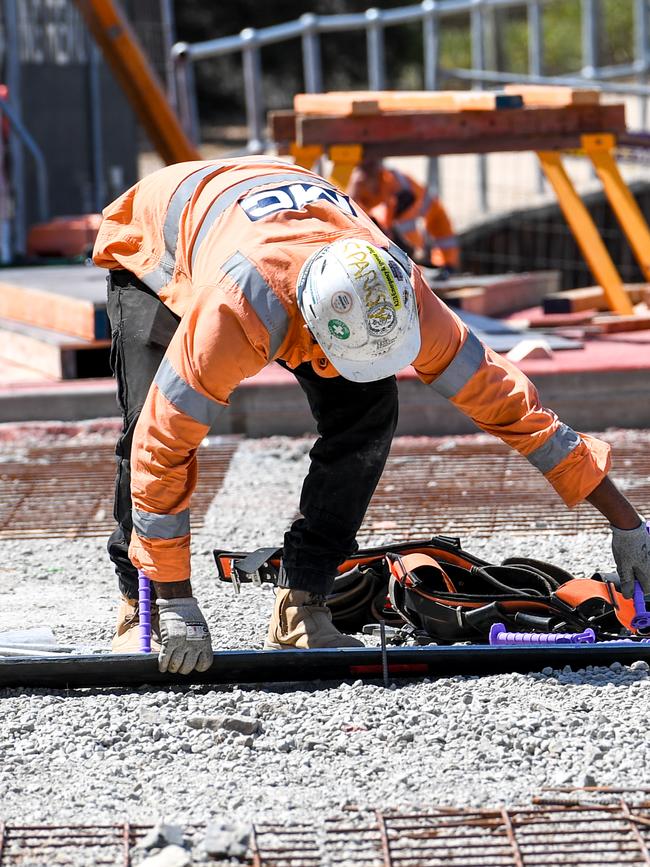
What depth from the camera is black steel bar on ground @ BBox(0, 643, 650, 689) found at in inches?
149

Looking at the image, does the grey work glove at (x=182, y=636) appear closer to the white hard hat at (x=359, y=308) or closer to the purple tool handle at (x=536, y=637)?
the white hard hat at (x=359, y=308)

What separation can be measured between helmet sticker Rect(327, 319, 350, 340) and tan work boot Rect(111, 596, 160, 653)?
1.22 m

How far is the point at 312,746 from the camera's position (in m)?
3.44

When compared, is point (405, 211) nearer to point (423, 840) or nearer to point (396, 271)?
point (396, 271)

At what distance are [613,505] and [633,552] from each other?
15 centimetres

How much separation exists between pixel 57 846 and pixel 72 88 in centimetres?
1292

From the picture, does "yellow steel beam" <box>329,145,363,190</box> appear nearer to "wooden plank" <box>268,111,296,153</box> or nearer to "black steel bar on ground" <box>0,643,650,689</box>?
"wooden plank" <box>268,111,296,153</box>

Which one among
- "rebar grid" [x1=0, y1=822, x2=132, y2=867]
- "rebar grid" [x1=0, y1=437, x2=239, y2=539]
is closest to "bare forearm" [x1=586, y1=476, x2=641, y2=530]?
"rebar grid" [x1=0, y1=822, x2=132, y2=867]


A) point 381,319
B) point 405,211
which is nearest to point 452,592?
point 381,319

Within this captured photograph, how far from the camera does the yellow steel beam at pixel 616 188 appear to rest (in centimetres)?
895

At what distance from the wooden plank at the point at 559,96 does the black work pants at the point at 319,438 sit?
17.2ft

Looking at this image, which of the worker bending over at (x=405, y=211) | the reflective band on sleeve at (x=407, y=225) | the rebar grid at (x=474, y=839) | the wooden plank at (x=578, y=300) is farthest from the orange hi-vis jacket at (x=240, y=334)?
the reflective band on sleeve at (x=407, y=225)

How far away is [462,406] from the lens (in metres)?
3.64

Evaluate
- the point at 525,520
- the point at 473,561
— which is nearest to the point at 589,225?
the point at 525,520
